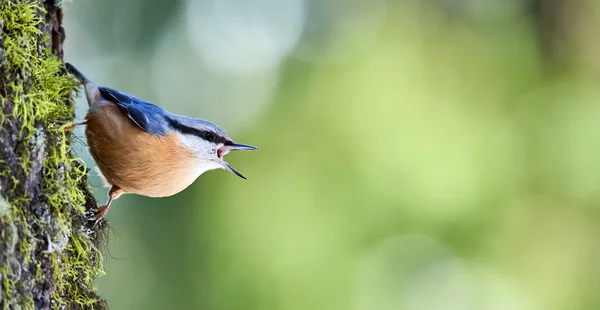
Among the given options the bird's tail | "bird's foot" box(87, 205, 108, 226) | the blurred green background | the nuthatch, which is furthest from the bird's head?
the blurred green background

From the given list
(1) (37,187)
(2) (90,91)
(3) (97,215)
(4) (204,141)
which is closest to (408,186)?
(4) (204,141)

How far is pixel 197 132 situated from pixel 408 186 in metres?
1.66

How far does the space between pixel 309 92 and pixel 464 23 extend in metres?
1.29

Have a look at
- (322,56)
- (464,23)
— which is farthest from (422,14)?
(322,56)

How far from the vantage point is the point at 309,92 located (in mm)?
4473

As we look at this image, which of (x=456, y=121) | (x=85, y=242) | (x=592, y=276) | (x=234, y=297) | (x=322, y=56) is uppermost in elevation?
(x=322, y=56)

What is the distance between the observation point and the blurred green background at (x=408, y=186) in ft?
12.4

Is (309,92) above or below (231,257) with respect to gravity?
above

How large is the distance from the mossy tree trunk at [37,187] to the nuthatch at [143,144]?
1.42ft

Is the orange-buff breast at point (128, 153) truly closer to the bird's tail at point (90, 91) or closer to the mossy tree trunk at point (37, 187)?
the bird's tail at point (90, 91)

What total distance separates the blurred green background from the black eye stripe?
53.5 inches

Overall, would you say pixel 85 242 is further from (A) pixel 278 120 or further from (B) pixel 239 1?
(B) pixel 239 1

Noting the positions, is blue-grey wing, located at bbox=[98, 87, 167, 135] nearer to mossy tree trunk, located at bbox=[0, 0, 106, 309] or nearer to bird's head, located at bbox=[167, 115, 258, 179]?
bird's head, located at bbox=[167, 115, 258, 179]

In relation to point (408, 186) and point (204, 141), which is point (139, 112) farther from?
point (408, 186)
